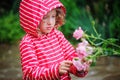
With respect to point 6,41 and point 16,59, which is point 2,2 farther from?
point 16,59

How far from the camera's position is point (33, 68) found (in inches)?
Answer: 134

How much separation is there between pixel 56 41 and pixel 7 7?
6154mm

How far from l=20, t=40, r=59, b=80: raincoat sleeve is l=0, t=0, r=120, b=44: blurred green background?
2631mm

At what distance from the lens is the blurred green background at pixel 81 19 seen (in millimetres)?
Answer: 6602

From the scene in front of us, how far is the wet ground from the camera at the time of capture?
203 inches

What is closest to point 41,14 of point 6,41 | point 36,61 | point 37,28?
point 37,28

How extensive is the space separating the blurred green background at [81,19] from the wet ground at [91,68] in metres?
0.41

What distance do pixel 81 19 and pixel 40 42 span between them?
11.7 feet

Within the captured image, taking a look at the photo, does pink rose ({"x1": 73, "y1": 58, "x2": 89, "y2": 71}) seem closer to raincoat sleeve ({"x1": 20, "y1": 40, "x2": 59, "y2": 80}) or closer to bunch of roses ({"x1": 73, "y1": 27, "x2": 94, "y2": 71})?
bunch of roses ({"x1": 73, "y1": 27, "x2": 94, "y2": 71})

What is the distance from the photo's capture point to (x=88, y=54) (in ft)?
10.4

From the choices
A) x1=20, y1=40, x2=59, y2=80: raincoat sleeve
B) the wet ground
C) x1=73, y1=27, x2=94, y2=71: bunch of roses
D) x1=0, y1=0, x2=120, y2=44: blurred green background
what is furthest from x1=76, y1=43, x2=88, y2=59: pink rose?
x1=0, y1=0, x2=120, y2=44: blurred green background

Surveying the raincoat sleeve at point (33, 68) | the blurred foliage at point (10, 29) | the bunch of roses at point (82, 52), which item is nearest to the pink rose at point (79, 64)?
the bunch of roses at point (82, 52)

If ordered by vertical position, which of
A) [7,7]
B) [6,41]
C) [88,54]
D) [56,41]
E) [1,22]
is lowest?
[88,54]

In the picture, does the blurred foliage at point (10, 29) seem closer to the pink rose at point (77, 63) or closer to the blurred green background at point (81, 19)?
the blurred green background at point (81, 19)
